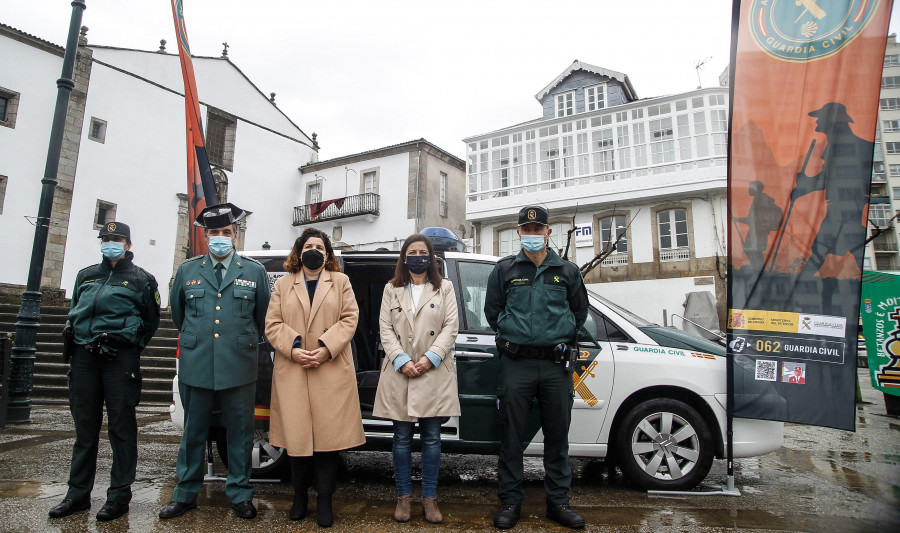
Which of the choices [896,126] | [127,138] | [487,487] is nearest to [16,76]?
[127,138]

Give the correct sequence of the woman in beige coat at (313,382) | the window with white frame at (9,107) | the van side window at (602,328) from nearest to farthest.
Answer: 1. the woman in beige coat at (313,382)
2. the van side window at (602,328)
3. the window with white frame at (9,107)

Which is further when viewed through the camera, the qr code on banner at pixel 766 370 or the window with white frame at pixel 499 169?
the window with white frame at pixel 499 169

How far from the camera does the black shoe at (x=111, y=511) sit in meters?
3.43

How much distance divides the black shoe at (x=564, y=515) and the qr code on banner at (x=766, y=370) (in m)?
1.78

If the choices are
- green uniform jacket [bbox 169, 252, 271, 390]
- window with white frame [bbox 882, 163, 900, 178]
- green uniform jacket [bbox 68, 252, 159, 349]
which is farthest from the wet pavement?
window with white frame [bbox 882, 163, 900, 178]

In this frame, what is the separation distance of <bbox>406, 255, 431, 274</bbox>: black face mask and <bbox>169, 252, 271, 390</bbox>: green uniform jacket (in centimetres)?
108

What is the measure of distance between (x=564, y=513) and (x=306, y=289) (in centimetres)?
221

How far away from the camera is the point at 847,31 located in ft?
12.8

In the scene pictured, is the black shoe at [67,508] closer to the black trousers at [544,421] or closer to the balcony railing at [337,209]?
the black trousers at [544,421]

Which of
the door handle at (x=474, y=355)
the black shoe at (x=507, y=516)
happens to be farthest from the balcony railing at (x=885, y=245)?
the black shoe at (x=507, y=516)

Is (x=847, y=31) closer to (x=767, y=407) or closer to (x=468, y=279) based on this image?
(x=767, y=407)

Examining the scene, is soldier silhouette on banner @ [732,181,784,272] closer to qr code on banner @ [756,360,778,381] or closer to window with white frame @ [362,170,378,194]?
qr code on banner @ [756,360,778,381]

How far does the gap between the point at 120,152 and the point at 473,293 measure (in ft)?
71.7

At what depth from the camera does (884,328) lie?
8.98 meters
